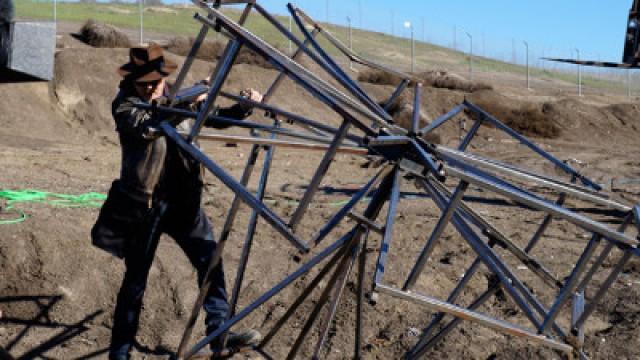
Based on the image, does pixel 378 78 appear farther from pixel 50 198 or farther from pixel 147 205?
pixel 147 205

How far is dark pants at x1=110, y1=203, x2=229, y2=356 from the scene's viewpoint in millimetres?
4672

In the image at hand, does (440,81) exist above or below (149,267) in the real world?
above

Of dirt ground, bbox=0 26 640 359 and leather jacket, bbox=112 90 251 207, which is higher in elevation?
leather jacket, bbox=112 90 251 207

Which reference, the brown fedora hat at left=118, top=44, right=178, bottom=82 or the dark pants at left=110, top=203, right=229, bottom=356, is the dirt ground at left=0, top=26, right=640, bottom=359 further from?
the brown fedora hat at left=118, top=44, right=178, bottom=82

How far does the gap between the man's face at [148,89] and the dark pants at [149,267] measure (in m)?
0.59

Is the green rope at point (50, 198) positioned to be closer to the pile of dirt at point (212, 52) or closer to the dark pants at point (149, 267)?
the dark pants at point (149, 267)

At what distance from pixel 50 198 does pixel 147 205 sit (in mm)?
4250

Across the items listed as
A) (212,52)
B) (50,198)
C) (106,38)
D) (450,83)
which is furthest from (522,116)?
(50,198)

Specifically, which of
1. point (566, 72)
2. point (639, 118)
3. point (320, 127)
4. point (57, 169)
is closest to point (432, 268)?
point (320, 127)

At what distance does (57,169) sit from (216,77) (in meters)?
8.30

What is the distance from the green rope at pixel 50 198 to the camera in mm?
7656

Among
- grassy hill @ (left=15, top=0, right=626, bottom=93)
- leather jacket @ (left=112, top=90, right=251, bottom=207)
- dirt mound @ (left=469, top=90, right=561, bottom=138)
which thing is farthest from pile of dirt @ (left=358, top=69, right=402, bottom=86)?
grassy hill @ (left=15, top=0, right=626, bottom=93)

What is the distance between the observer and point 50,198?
28.0 ft

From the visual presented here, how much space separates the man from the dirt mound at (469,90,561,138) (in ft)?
54.0
